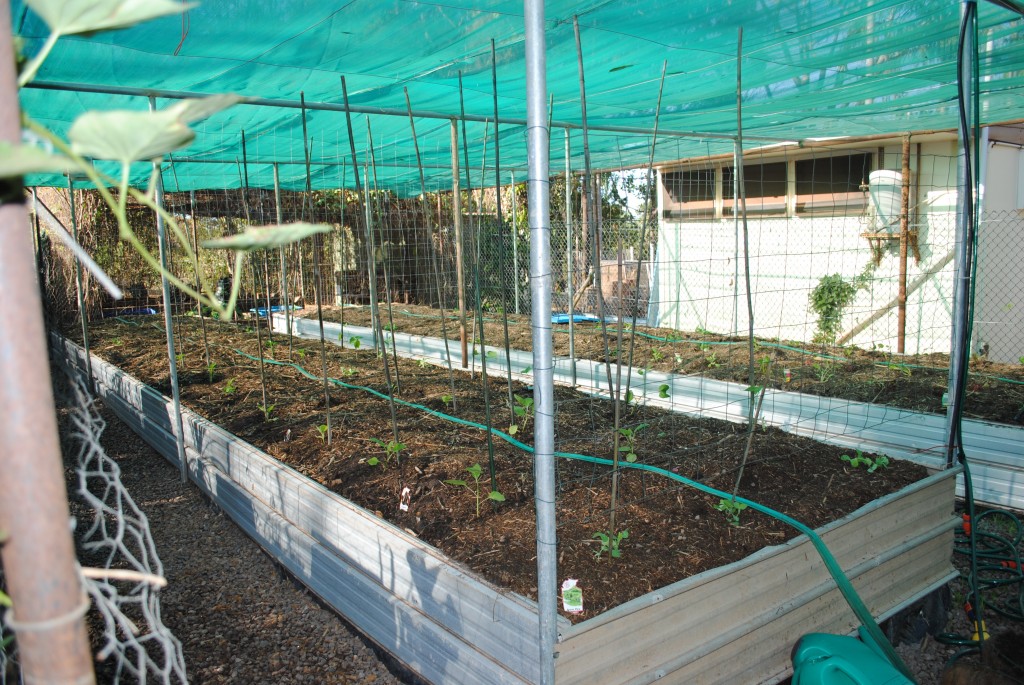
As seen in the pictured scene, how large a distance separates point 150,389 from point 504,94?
124 inches

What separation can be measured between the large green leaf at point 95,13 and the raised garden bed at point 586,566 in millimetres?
1547

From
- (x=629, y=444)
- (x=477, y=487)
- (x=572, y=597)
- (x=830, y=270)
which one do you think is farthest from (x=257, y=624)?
(x=830, y=270)

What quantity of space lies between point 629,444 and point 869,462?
1044mm

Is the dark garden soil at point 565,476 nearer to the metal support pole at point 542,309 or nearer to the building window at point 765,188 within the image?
the metal support pole at point 542,309

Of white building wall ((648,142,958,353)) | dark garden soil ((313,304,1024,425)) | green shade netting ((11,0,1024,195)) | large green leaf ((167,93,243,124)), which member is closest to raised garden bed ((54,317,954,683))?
dark garden soil ((313,304,1024,425))

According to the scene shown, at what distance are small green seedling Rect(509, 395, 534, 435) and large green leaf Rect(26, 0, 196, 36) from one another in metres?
2.93

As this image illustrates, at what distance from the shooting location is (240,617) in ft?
8.68

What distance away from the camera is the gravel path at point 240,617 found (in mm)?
2301

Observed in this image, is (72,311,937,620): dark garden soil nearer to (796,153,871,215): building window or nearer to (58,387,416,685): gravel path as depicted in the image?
(58,387,416,685): gravel path

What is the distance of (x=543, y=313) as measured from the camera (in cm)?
148

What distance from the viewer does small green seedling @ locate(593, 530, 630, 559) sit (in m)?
2.20

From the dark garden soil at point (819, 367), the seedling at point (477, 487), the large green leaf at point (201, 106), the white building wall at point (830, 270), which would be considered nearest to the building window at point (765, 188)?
the white building wall at point (830, 270)

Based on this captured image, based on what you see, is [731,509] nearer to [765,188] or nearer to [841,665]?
[841,665]

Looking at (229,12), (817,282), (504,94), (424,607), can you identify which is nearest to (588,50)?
(504,94)
